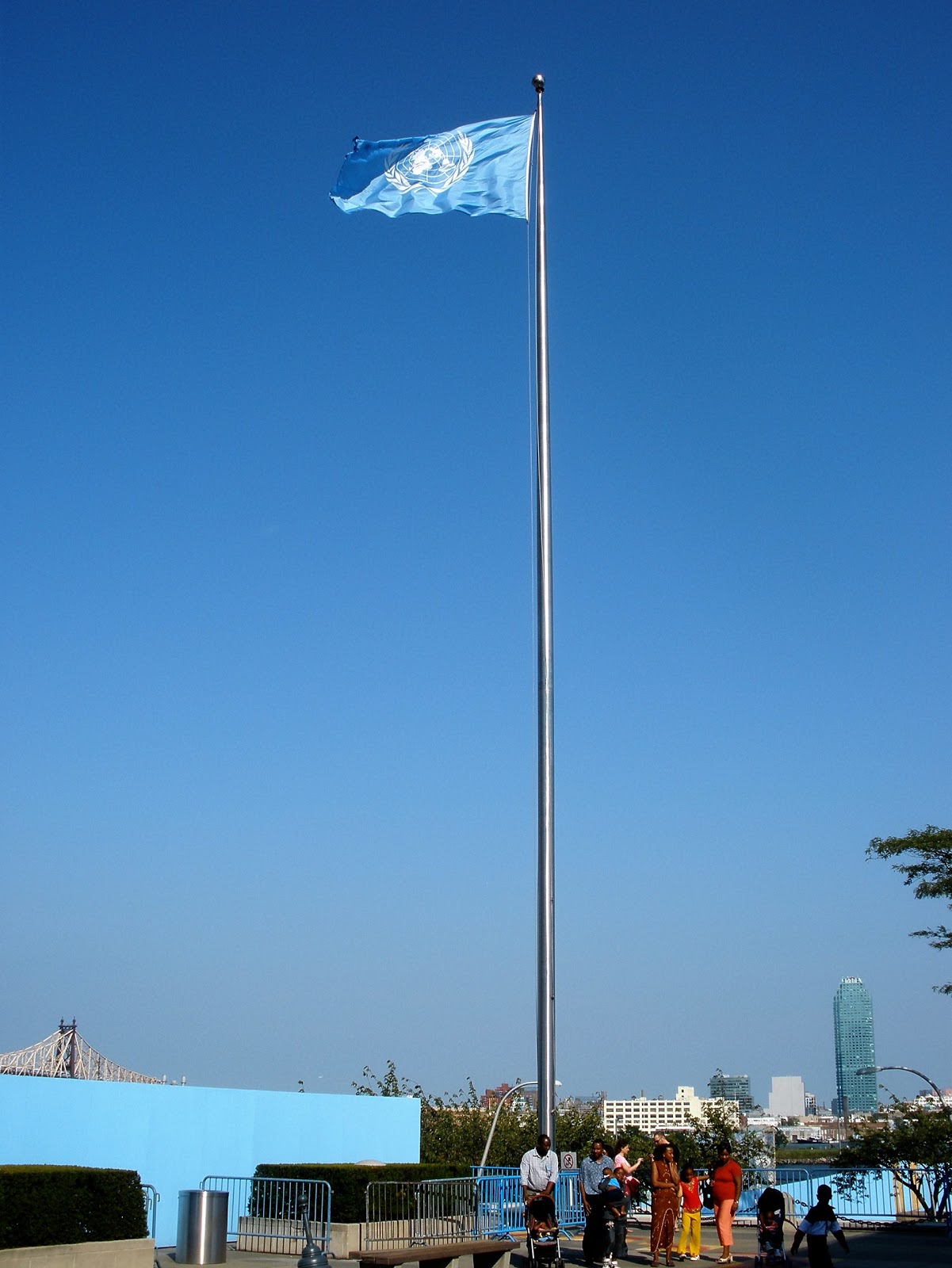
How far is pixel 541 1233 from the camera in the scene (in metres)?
15.5

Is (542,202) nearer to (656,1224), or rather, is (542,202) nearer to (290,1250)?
(656,1224)

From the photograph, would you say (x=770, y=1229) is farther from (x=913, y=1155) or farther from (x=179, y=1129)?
(x=913, y=1155)

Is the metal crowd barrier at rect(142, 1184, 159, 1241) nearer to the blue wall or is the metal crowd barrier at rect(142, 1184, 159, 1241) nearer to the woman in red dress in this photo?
the blue wall

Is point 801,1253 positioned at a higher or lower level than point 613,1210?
lower

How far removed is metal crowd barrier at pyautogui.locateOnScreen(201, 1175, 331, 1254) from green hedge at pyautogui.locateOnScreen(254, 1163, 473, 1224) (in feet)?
0.25

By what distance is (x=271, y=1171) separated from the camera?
21906mm

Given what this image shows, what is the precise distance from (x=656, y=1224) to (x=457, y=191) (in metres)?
14.9

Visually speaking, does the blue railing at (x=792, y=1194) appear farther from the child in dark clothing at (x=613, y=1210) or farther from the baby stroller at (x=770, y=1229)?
the baby stroller at (x=770, y=1229)

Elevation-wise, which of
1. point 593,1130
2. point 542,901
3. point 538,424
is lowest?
point 593,1130

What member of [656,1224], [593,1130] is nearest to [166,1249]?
[656,1224]

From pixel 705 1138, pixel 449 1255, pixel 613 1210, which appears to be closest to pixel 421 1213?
pixel 613 1210

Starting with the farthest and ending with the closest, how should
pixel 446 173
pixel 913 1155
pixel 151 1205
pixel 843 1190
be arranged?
pixel 913 1155, pixel 843 1190, pixel 151 1205, pixel 446 173

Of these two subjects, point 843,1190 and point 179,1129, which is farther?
point 843,1190

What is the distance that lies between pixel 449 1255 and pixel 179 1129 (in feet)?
30.5
